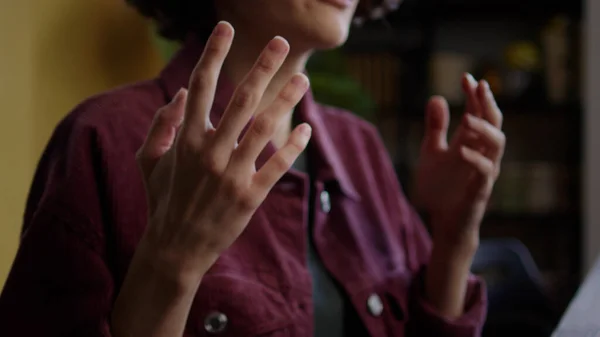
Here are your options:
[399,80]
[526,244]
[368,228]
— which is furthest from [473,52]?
[368,228]

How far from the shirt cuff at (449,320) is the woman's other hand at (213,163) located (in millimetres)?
371

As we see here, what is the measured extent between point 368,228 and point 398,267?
6 cm

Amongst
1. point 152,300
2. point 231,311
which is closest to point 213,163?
point 152,300

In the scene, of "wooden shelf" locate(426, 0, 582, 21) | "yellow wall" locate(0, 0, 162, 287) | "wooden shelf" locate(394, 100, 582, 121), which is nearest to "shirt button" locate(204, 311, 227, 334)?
"yellow wall" locate(0, 0, 162, 287)

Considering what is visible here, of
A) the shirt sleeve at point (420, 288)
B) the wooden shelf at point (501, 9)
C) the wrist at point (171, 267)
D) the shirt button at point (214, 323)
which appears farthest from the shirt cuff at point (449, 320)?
the wooden shelf at point (501, 9)

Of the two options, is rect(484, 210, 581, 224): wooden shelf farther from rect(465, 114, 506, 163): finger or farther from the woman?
rect(465, 114, 506, 163): finger

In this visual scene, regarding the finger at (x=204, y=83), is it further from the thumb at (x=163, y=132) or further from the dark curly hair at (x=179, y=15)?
the dark curly hair at (x=179, y=15)

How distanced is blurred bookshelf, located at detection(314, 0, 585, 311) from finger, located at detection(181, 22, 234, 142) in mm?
2004

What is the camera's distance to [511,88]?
243cm

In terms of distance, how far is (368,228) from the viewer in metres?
0.81

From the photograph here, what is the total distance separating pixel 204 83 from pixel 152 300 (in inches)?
6.4

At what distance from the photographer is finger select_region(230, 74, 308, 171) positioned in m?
0.45

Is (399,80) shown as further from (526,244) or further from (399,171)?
(526,244)

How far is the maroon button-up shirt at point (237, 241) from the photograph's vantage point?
56cm
